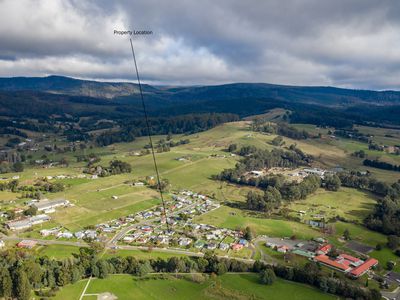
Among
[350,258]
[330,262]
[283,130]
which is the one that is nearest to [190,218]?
[330,262]

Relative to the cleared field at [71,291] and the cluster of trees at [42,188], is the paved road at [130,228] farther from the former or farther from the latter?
the cluster of trees at [42,188]

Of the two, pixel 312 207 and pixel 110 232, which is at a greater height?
pixel 110 232

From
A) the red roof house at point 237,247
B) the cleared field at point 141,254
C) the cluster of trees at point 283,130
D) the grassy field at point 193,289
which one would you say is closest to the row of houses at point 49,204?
the cleared field at point 141,254

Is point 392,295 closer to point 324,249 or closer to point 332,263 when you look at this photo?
point 332,263

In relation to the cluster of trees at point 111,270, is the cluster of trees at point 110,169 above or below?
above

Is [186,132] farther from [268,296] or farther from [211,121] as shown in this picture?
[268,296]

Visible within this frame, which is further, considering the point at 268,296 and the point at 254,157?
the point at 254,157

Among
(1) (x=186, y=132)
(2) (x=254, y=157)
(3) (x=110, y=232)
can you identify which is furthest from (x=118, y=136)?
(3) (x=110, y=232)
